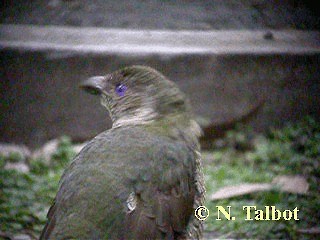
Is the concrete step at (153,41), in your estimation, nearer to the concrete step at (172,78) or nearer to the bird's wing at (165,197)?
the concrete step at (172,78)

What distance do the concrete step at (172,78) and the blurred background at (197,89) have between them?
0.03 feet

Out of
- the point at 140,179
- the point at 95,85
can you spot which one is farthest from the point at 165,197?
the point at 95,85

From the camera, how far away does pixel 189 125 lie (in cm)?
422

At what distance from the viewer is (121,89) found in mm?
4477

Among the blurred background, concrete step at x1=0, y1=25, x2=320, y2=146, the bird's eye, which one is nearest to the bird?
the bird's eye

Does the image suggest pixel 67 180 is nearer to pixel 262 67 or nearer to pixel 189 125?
pixel 189 125

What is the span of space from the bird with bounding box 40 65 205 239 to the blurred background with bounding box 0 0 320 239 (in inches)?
32.0

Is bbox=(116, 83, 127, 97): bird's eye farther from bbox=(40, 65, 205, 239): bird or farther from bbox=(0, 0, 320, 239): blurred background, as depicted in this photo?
bbox=(0, 0, 320, 239): blurred background

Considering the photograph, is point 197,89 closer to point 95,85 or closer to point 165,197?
point 95,85

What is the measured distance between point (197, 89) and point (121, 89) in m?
2.59

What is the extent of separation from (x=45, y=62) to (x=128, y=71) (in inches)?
88.9

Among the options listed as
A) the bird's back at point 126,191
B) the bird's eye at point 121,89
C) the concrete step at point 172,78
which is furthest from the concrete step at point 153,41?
the bird's back at point 126,191

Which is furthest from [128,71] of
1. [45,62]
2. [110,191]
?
[45,62]

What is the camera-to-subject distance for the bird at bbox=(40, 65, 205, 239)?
367cm
